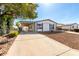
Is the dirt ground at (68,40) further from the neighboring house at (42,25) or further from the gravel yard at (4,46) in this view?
the gravel yard at (4,46)

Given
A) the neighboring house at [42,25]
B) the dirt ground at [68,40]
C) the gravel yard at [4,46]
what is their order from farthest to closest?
the neighboring house at [42,25]
the dirt ground at [68,40]
the gravel yard at [4,46]

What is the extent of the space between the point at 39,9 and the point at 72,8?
2.79 feet

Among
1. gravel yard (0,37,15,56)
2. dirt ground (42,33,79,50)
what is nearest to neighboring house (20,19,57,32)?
dirt ground (42,33,79,50)

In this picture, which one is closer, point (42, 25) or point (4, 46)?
point (4, 46)

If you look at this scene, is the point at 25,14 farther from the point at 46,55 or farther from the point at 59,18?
the point at 46,55

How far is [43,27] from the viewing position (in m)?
4.75

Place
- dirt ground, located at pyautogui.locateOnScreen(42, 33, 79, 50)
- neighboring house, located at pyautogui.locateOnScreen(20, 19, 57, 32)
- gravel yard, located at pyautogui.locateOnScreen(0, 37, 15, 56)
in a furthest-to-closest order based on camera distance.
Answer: neighboring house, located at pyautogui.locateOnScreen(20, 19, 57, 32)
dirt ground, located at pyautogui.locateOnScreen(42, 33, 79, 50)
gravel yard, located at pyautogui.locateOnScreen(0, 37, 15, 56)

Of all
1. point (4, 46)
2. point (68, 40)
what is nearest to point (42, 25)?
point (68, 40)

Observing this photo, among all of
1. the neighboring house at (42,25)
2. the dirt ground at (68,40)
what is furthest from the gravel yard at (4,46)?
the dirt ground at (68,40)

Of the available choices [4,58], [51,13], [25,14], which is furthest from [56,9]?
[4,58]

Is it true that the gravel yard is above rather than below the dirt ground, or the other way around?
below

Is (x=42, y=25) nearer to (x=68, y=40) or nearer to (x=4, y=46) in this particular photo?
(x=68, y=40)

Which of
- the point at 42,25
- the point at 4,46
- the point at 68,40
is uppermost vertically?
the point at 42,25

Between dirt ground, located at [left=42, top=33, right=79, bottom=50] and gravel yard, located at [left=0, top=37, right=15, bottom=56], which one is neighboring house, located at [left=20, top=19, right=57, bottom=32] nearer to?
dirt ground, located at [left=42, top=33, right=79, bottom=50]
